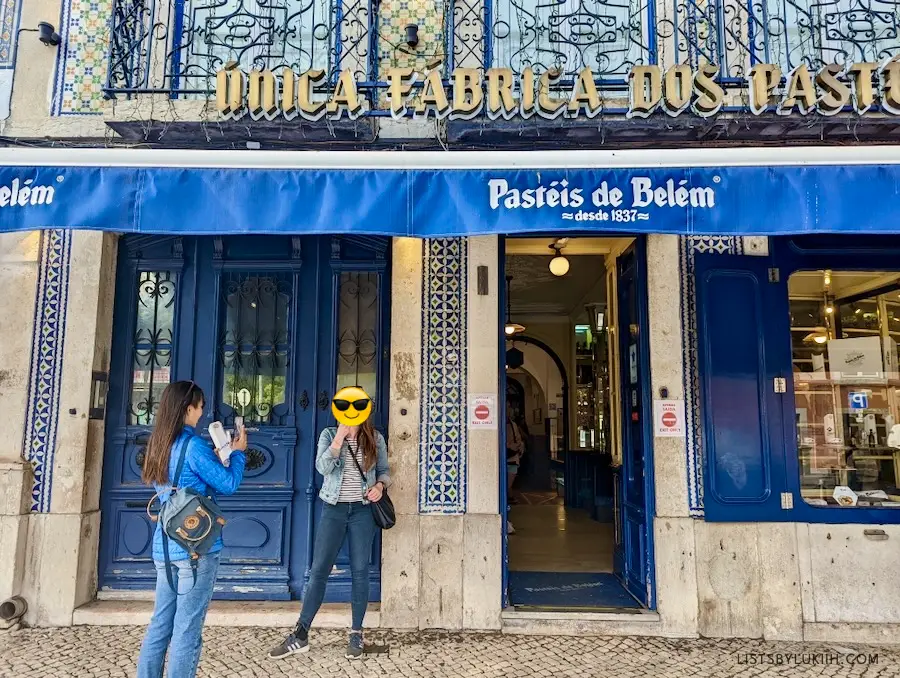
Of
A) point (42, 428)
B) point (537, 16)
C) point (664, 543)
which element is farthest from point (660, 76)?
point (42, 428)

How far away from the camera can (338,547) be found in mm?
4055

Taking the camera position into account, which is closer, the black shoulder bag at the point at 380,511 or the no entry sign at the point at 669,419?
the black shoulder bag at the point at 380,511

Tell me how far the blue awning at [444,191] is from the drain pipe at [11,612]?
2.82 metres

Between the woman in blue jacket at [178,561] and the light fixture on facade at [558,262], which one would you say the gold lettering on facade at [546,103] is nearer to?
the light fixture on facade at [558,262]

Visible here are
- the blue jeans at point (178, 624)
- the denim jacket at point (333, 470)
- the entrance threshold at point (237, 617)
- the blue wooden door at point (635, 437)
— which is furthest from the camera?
the blue wooden door at point (635, 437)

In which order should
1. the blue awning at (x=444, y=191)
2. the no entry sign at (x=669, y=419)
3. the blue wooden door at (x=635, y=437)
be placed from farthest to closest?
the blue wooden door at (x=635, y=437) → the no entry sign at (x=669, y=419) → the blue awning at (x=444, y=191)

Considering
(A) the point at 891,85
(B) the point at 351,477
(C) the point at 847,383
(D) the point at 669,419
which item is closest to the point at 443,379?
(B) the point at 351,477

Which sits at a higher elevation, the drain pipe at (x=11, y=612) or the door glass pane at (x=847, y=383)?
the door glass pane at (x=847, y=383)

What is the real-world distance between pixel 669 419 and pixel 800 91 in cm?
245

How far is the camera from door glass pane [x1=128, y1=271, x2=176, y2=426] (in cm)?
509

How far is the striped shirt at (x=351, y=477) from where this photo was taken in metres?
4.00

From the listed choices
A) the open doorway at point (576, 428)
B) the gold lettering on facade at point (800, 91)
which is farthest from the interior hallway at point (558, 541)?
the gold lettering on facade at point (800, 91)

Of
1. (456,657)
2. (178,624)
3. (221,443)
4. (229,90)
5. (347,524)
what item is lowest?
(456,657)

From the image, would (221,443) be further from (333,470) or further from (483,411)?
(483,411)
